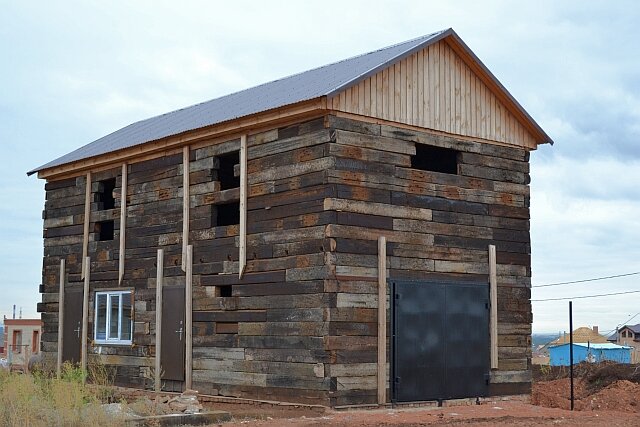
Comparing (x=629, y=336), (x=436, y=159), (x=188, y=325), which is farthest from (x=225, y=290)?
(x=629, y=336)

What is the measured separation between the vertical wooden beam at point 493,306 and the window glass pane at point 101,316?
870cm

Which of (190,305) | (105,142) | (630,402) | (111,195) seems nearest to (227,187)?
(190,305)

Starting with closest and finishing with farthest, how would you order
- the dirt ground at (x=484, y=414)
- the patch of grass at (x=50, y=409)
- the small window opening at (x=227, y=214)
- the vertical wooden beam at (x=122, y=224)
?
the patch of grass at (x=50, y=409) < the dirt ground at (x=484, y=414) < the small window opening at (x=227, y=214) < the vertical wooden beam at (x=122, y=224)

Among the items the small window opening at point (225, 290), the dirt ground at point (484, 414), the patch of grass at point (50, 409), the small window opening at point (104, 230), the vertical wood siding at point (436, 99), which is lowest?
the dirt ground at point (484, 414)

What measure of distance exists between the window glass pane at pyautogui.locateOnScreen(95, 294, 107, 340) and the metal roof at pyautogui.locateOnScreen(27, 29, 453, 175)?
10.9ft

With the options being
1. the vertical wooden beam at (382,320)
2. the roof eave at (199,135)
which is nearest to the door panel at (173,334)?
the roof eave at (199,135)

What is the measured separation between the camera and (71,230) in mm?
22375

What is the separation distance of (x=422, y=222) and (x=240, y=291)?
3.58m

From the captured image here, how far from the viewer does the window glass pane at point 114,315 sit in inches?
810

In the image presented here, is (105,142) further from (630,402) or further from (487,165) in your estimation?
(630,402)

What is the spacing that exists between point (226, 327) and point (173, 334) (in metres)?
1.71

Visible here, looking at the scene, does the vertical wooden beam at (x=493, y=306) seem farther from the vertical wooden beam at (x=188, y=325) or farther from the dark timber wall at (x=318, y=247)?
the vertical wooden beam at (x=188, y=325)

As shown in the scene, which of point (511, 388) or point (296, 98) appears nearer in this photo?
point (296, 98)

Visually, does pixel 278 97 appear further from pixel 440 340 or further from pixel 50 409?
pixel 50 409
